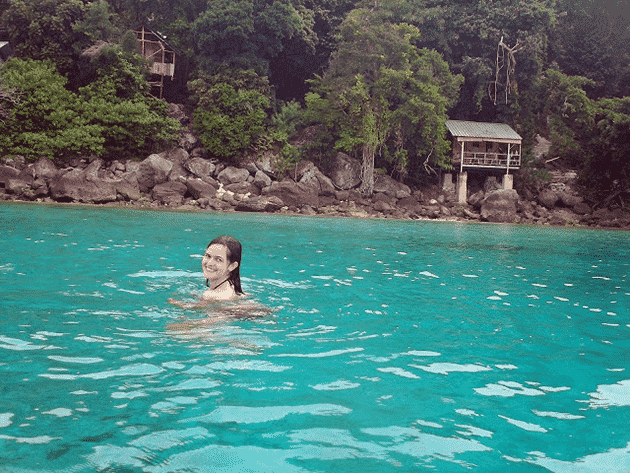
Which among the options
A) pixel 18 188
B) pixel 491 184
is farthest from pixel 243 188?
pixel 491 184

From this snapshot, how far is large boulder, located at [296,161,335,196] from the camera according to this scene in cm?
3466

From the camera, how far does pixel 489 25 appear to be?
3794 centimetres

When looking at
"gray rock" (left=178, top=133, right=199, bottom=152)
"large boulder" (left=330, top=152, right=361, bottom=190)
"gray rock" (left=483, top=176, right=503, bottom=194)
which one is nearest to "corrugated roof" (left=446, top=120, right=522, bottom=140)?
"gray rock" (left=483, top=176, right=503, bottom=194)

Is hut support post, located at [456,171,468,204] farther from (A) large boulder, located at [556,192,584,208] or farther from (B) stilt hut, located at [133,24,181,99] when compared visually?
(B) stilt hut, located at [133,24,181,99]

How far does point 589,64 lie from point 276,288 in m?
40.4

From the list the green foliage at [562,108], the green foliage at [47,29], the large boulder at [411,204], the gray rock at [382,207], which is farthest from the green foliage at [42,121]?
the green foliage at [562,108]

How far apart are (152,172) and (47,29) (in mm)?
10495

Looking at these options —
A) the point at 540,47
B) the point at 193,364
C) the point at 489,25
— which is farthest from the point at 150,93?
the point at 193,364

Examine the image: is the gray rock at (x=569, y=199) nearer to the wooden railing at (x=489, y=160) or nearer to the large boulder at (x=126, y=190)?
the wooden railing at (x=489, y=160)

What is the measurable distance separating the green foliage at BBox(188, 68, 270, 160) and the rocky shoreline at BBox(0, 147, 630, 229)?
1095mm

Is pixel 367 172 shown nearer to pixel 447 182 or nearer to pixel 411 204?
pixel 411 204

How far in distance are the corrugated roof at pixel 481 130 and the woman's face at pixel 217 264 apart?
107 feet

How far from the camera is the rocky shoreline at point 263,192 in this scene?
92.0 feet

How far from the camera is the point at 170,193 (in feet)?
98.2
